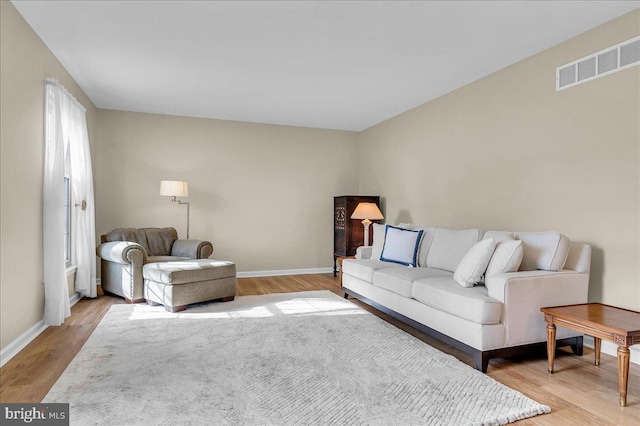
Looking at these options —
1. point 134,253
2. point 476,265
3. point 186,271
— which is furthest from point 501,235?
point 134,253

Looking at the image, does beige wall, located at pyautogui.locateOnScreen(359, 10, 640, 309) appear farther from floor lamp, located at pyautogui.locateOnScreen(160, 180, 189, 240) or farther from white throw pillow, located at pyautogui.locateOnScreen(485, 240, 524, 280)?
floor lamp, located at pyautogui.locateOnScreen(160, 180, 189, 240)

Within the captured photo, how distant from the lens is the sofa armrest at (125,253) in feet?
14.9

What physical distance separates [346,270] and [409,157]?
2049 millimetres

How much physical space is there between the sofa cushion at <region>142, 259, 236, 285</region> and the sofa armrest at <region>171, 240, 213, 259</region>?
1.43ft

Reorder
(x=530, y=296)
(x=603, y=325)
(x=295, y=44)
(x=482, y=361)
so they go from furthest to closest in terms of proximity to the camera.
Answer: (x=295, y=44) < (x=530, y=296) < (x=482, y=361) < (x=603, y=325)

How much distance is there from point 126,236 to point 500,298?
4.52 meters

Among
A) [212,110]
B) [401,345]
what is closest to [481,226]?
[401,345]

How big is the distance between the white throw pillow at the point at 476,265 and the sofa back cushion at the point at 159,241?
4.00 meters

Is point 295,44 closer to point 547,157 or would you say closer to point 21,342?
point 547,157

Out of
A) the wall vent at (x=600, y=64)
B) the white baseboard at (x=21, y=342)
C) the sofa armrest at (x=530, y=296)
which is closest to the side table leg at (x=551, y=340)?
the sofa armrest at (x=530, y=296)

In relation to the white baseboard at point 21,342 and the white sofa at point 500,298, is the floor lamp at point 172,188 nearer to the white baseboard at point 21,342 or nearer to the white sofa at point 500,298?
the white baseboard at point 21,342

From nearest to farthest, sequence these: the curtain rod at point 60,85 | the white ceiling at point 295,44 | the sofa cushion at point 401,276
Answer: the white ceiling at point 295,44, the sofa cushion at point 401,276, the curtain rod at point 60,85

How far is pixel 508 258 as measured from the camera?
9.86 feet

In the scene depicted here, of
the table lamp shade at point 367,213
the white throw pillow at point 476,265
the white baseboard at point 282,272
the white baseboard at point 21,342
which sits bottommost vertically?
the white baseboard at point 282,272
